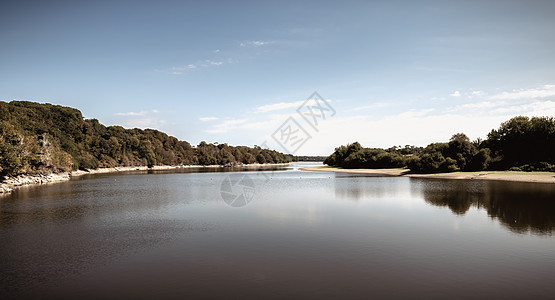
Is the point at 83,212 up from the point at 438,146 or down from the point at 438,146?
down

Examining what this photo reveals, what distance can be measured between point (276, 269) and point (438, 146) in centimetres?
8209

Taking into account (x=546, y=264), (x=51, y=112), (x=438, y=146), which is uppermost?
(x=51, y=112)

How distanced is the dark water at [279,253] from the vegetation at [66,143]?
34.3 metres

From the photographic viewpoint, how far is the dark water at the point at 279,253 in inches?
450

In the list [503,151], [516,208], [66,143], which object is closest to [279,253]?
[516,208]

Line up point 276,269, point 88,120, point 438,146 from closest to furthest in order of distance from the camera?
1. point 276,269
2. point 438,146
3. point 88,120

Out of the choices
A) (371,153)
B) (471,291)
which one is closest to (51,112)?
(371,153)

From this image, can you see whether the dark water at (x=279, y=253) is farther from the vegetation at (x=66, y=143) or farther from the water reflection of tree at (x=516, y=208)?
the vegetation at (x=66, y=143)

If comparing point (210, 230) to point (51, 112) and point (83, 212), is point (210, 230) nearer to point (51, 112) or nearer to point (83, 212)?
point (83, 212)

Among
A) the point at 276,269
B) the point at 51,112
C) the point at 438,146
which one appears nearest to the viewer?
the point at 276,269

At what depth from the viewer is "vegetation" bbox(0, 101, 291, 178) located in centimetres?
5422

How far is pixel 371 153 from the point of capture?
5032 inches

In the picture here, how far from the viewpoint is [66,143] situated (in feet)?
339

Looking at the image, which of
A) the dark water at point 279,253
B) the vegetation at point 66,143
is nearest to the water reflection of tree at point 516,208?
the dark water at point 279,253
